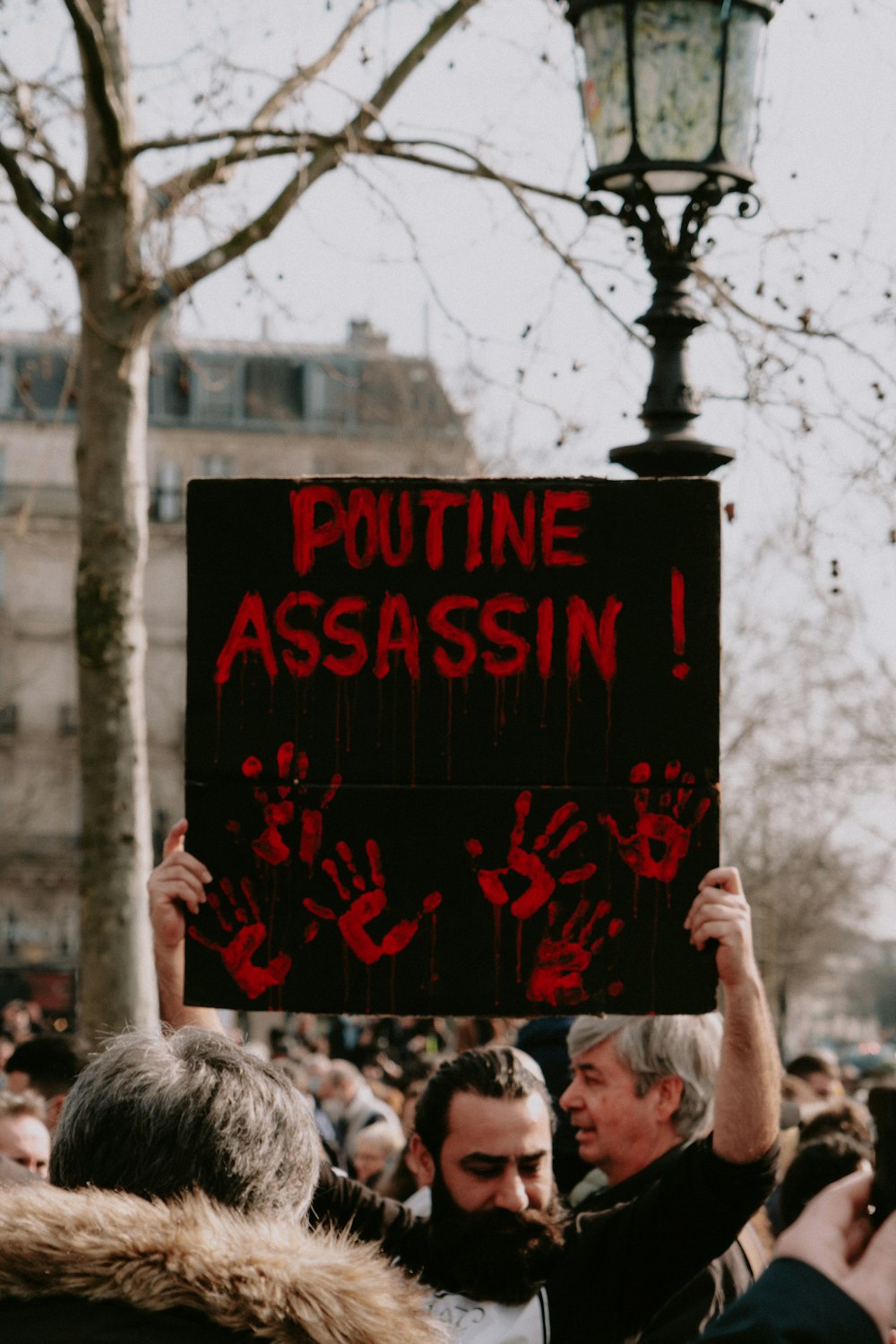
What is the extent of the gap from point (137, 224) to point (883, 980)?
122 metres

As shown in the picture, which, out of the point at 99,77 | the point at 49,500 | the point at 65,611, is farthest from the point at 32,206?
the point at 65,611

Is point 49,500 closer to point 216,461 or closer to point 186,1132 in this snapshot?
point 216,461

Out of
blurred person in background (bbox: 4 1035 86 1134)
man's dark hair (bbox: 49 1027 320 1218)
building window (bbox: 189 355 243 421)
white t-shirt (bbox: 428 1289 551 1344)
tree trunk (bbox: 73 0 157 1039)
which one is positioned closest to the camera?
man's dark hair (bbox: 49 1027 320 1218)

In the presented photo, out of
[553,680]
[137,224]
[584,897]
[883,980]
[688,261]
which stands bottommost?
[883,980]

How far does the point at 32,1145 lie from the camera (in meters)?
5.78

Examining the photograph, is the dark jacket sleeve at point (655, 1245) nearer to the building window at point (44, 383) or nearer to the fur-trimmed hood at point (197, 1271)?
the fur-trimmed hood at point (197, 1271)

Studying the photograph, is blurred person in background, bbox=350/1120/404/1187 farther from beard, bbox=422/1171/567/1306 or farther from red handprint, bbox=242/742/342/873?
red handprint, bbox=242/742/342/873

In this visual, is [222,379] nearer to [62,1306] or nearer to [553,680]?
[553,680]

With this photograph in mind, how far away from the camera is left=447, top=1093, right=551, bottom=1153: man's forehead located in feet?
13.2

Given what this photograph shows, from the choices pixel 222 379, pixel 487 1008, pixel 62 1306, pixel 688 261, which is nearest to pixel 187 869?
pixel 487 1008

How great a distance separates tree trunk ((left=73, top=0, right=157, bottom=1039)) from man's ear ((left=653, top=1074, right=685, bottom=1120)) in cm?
414

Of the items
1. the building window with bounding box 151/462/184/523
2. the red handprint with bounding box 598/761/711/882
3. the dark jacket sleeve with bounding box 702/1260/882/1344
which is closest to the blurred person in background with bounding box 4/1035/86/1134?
the red handprint with bounding box 598/761/711/882

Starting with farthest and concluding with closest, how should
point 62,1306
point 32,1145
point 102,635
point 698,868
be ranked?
point 102,635 → point 32,1145 → point 698,868 → point 62,1306

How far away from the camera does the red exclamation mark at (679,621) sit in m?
3.68
